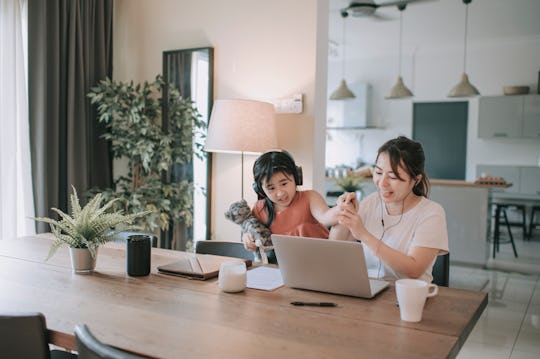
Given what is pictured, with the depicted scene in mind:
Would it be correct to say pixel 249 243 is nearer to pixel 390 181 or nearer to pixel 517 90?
pixel 390 181

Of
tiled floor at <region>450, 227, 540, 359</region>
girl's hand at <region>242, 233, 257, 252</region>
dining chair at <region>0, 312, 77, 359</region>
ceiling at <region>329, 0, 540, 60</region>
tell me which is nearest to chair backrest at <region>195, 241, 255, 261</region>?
girl's hand at <region>242, 233, 257, 252</region>

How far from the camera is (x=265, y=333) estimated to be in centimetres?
123

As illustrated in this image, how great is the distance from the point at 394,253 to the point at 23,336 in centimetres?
114

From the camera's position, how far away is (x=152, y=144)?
3523 millimetres

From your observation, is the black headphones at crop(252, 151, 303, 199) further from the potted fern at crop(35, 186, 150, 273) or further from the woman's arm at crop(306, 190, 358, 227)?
the potted fern at crop(35, 186, 150, 273)

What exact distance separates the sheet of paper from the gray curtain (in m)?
2.22

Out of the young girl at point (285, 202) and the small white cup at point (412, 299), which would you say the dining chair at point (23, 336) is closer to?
the small white cup at point (412, 299)

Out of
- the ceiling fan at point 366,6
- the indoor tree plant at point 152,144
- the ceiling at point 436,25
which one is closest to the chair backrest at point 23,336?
the indoor tree plant at point 152,144

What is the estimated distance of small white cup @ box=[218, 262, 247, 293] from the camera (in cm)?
159

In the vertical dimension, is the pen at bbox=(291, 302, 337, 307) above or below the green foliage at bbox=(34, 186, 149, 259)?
below

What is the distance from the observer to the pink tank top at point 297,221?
2266 mm

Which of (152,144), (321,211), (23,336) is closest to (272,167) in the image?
(321,211)

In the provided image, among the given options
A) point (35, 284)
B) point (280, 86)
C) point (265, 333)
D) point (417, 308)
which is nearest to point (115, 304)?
point (35, 284)

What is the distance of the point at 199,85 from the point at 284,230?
1864 millimetres
